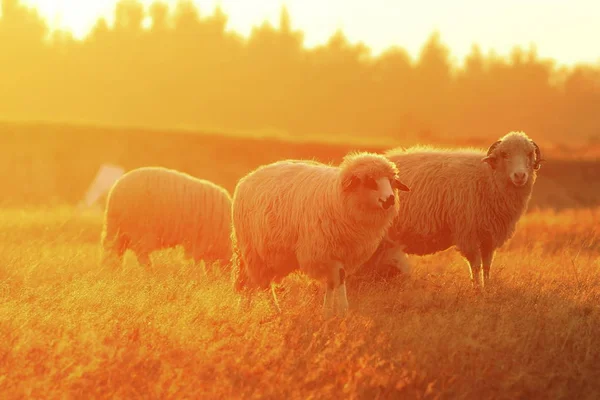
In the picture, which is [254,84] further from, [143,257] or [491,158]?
[491,158]

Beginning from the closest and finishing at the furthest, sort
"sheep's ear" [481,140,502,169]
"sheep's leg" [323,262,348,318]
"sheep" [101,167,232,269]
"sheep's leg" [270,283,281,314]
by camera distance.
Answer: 1. "sheep's leg" [323,262,348,318]
2. "sheep's leg" [270,283,281,314]
3. "sheep's ear" [481,140,502,169]
4. "sheep" [101,167,232,269]

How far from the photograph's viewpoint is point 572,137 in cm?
10038

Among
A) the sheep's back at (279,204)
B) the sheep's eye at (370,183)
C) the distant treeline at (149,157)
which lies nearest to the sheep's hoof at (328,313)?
the sheep's back at (279,204)

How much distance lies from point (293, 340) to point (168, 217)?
5.17m

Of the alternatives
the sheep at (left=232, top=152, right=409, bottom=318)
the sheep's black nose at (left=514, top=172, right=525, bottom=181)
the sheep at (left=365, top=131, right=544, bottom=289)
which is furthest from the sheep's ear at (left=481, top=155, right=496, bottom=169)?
the sheep at (left=232, top=152, right=409, bottom=318)

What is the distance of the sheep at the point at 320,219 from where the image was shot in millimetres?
8008

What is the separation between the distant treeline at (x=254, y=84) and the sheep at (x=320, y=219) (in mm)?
51326

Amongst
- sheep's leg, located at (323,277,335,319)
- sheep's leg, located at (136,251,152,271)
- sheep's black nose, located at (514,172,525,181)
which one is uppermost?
sheep's black nose, located at (514,172,525,181)

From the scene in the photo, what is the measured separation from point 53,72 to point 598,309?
71.0 m

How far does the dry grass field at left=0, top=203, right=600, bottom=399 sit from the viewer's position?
611 centimetres

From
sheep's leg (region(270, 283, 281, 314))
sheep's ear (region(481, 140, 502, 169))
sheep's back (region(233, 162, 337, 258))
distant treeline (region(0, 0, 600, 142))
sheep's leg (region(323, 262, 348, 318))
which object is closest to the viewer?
sheep's leg (region(323, 262, 348, 318))

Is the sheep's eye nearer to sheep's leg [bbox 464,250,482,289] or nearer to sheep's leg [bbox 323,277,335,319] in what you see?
sheep's leg [bbox 323,277,335,319]

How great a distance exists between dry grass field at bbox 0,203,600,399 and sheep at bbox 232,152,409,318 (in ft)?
1.30

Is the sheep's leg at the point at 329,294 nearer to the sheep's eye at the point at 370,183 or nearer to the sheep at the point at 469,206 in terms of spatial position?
the sheep's eye at the point at 370,183
